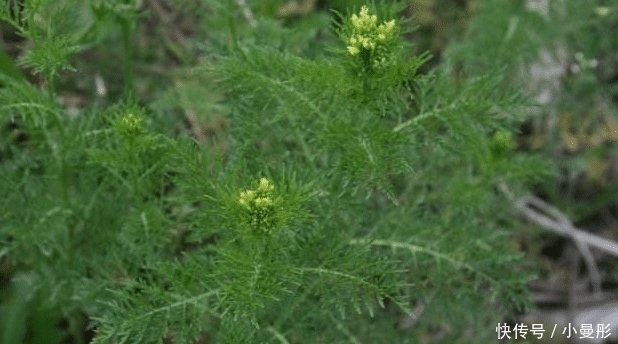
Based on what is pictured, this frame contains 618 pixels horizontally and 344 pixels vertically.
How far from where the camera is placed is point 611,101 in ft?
12.5

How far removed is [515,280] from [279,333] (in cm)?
66

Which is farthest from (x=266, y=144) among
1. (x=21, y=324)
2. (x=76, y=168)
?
(x=21, y=324)

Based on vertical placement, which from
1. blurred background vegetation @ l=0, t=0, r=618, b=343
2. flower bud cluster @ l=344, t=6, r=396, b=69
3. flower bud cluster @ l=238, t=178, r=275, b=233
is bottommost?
blurred background vegetation @ l=0, t=0, r=618, b=343

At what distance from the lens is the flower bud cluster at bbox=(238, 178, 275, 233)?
6.31 ft

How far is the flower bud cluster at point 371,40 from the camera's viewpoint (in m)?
1.94

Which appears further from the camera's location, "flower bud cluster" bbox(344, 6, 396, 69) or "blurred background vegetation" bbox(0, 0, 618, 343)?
"blurred background vegetation" bbox(0, 0, 618, 343)

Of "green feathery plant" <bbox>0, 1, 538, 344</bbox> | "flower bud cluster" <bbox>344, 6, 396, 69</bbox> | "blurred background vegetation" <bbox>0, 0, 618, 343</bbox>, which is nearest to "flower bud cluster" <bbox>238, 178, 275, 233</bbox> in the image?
"green feathery plant" <bbox>0, 1, 538, 344</bbox>

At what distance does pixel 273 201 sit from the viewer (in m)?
1.93

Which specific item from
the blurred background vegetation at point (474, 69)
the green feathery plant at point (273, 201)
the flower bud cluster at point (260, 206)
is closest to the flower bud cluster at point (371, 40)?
the green feathery plant at point (273, 201)

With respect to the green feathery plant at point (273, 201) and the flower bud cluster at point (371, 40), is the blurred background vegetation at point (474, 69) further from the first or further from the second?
the flower bud cluster at point (371, 40)

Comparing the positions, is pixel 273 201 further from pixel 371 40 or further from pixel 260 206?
pixel 371 40

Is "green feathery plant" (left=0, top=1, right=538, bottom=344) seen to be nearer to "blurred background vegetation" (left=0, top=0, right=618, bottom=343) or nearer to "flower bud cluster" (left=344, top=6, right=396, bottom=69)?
"flower bud cluster" (left=344, top=6, right=396, bottom=69)

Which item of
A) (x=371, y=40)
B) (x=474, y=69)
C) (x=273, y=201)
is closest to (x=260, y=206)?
(x=273, y=201)

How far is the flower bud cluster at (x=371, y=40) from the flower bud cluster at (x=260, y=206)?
0.32m
